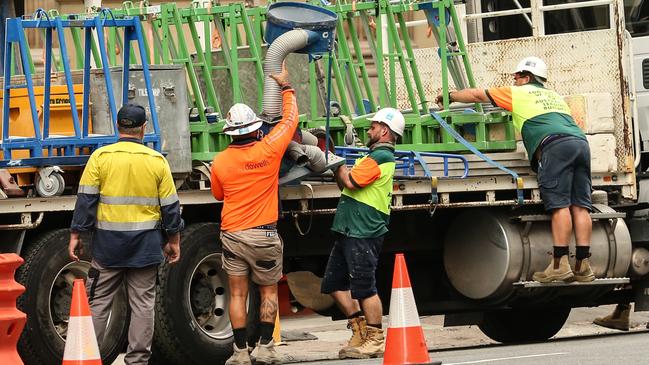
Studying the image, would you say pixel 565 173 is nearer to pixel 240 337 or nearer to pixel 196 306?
pixel 196 306

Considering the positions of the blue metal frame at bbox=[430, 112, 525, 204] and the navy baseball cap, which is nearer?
the navy baseball cap

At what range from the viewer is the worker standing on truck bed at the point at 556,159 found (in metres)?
15.0

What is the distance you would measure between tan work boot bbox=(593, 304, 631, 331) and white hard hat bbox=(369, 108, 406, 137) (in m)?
4.58

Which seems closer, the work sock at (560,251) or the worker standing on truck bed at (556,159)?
the worker standing on truck bed at (556,159)

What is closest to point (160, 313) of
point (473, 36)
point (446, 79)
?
point (446, 79)

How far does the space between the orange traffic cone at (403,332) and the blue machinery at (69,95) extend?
8.80 feet

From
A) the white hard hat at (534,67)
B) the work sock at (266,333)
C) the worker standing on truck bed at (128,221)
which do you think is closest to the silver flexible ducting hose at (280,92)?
the work sock at (266,333)

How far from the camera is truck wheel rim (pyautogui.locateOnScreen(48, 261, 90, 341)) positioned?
1301cm

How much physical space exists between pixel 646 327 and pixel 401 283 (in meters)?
7.41

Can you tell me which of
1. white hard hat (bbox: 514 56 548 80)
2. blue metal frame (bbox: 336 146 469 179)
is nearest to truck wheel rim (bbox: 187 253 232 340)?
blue metal frame (bbox: 336 146 469 179)

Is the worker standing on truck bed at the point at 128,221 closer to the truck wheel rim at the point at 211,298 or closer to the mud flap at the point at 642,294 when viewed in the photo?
the truck wheel rim at the point at 211,298

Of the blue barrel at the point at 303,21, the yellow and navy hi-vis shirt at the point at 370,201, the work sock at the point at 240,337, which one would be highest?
the blue barrel at the point at 303,21

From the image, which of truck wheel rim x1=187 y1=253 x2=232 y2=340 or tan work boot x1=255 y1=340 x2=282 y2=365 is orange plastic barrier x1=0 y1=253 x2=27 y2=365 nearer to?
tan work boot x1=255 y1=340 x2=282 y2=365

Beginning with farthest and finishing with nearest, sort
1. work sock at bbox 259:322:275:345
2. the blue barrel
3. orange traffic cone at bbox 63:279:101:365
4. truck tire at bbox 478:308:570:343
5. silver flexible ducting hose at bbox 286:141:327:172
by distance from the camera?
truck tire at bbox 478:308:570:343 < the blue barrel < silver flexible ducting hose at bbox 286:141:327:172 < work sock at bbox 259:322:275:345 < orange traffic cone at bbox 63:279:101:365
